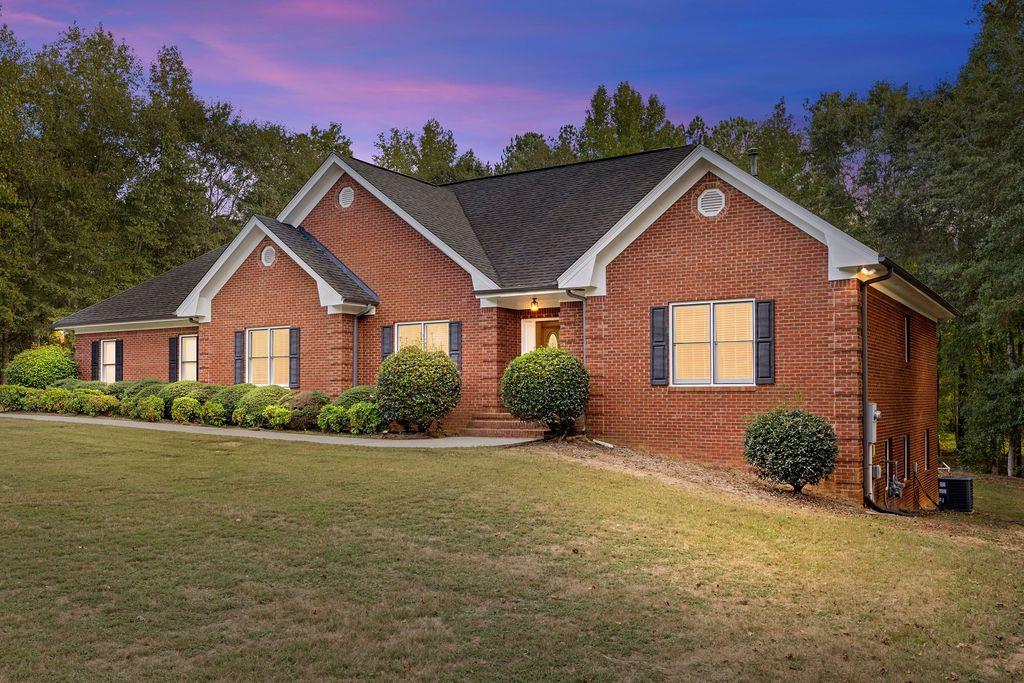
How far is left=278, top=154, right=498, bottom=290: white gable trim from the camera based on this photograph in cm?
1949

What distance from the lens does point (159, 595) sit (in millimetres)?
7090

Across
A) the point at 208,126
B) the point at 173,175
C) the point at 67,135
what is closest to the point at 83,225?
the point at 67,135

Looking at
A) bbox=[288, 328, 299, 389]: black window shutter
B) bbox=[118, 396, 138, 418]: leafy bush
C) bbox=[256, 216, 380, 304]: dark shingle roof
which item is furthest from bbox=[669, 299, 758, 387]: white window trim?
bbox=[118, 396, 138, 418]: leafy bush

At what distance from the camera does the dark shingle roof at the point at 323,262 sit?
67.4 feet

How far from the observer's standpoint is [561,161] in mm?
47000

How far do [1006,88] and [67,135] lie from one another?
3804 centimetres

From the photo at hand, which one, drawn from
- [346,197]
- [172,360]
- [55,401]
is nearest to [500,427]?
[346,197]

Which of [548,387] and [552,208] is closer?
[548,387]

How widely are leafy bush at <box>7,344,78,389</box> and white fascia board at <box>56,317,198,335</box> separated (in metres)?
1.00

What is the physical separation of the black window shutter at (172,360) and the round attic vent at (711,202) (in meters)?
16.7

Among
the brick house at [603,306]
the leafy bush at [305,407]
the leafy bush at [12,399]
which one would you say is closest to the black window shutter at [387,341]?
the brick house at [603,306]

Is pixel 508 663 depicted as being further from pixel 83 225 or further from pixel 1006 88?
pixel 83 225

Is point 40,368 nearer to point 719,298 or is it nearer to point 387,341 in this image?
point 387,341

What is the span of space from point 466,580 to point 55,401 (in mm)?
19783
